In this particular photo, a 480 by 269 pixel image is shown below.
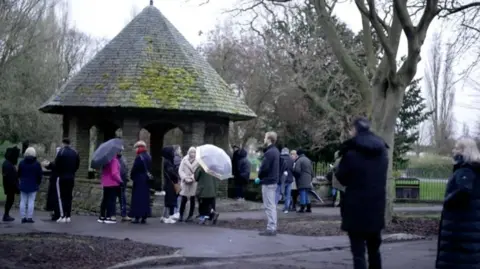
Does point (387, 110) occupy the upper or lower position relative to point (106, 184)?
upper

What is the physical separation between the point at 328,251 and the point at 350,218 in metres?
4.98

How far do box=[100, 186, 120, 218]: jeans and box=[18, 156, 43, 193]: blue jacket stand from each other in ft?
5.10

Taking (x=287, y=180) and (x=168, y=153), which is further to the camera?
(x=287, y=180)

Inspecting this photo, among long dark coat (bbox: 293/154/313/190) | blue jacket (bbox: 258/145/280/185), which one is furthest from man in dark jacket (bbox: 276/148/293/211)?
blue jacket (bbox: 258/145/280/185)

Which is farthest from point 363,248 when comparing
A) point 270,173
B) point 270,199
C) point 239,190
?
point 239,190

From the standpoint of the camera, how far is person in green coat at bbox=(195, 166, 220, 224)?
58.5ft

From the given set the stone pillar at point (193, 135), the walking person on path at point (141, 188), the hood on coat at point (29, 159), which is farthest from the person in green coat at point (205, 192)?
the stone pillar at point (193, 135)

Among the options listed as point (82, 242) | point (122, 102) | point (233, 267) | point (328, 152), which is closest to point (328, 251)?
point (233, 267)

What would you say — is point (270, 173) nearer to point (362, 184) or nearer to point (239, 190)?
point (362, 184)

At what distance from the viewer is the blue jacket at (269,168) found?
48.5 feet

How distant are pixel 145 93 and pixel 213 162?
7.20 meters

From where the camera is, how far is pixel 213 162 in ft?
58.6

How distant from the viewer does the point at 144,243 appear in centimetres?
1320

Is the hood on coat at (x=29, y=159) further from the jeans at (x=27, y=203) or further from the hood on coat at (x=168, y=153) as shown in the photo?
the hood on coat at (x=168, y=153)
